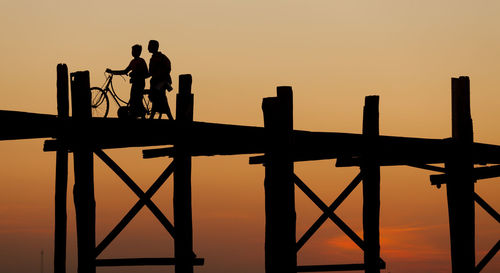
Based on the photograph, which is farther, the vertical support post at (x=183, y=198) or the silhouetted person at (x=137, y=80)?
the silhouetted person at (x=137, y=80)

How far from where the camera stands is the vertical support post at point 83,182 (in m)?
15.9

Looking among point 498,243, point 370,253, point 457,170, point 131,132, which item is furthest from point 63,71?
point 498,243

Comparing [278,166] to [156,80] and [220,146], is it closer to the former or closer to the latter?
[220,146]

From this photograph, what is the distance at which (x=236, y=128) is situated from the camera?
16797 mm

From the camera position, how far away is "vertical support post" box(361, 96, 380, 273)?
1792 cm

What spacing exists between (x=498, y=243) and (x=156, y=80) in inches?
261

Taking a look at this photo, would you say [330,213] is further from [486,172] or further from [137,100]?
[137,100]

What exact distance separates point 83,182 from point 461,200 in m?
6.67

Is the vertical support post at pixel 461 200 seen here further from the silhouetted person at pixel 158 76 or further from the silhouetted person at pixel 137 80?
the silhouetted person at pixel 137 80

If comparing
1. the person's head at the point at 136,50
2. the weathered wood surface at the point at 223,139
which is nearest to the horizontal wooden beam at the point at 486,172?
the weathered wood surface at the point at 223,139

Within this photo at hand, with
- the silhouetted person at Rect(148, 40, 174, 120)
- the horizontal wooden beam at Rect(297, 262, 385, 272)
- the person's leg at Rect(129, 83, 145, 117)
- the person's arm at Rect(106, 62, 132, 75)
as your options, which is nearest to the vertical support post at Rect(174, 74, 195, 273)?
the horizontal wooden beam at Rect(297, 262, 385, 272)

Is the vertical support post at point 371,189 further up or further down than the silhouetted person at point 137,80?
further down

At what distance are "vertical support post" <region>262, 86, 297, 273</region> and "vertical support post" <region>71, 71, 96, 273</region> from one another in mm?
2683

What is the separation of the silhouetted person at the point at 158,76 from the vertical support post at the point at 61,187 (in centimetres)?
210
